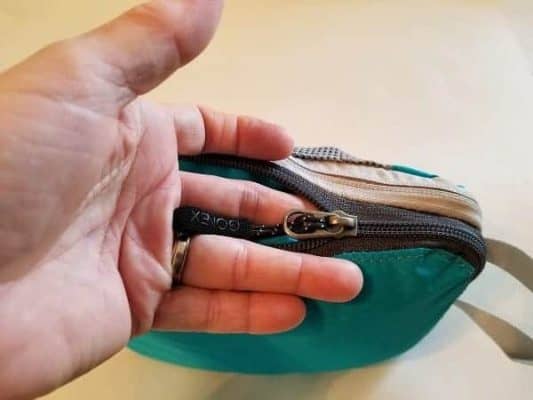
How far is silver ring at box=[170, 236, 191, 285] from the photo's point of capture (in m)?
0.59

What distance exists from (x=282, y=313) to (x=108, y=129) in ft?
0.62

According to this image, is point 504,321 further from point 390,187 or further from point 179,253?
point 179,253

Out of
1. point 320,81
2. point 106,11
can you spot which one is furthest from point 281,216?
point 106,11

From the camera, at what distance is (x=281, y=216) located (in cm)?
61

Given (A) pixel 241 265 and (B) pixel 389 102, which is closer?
(A) pixel 241 265

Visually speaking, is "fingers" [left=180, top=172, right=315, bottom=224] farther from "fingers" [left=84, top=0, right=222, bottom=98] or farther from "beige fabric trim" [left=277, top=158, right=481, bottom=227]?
"fingers" [left=84, top=0, right=222, bottom=98]

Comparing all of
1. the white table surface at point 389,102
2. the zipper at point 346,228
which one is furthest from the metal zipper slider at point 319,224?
the white table surface at point 389,102

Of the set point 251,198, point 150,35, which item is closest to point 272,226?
point 251,198

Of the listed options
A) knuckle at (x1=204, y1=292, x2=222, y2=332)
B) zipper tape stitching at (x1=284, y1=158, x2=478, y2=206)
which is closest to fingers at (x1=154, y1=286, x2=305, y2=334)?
knuckle at (x1=204, y1=292, x2=222, y2=332)

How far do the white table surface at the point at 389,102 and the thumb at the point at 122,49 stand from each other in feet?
1.01

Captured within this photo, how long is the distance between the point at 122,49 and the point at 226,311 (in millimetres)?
224

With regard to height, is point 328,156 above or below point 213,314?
above

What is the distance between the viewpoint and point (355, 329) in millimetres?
607

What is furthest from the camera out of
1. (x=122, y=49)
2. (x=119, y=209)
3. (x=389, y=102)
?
(x=389, y=102)
